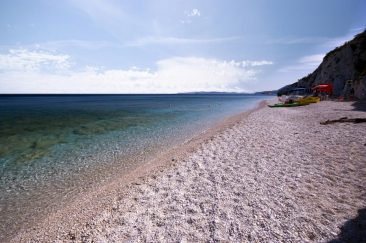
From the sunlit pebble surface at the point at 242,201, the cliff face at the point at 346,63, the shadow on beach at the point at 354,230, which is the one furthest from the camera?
the cliff face at the point at 346,63

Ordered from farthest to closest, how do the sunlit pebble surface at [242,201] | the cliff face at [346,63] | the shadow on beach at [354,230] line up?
the cliff face at [346,63], the sunlit pebble surface at [242,201], the shadow on beach at [354,230]

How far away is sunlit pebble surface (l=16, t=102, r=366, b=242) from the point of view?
192 inches

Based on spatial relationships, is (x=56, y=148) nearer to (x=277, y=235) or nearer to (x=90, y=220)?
(x=90, y=220)

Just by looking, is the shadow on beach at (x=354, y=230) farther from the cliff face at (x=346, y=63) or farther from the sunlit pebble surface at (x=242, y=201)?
the cliff face at (x=346, y=63)

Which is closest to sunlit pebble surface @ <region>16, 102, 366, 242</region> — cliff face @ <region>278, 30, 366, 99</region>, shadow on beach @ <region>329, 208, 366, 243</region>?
shadow on beach @ <region>329, 208, 366, 243</region>

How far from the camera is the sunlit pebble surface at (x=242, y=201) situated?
16.0 ft

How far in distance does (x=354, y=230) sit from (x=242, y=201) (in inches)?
98.9

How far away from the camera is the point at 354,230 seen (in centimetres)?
457

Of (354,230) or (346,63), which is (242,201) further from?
(346,63)

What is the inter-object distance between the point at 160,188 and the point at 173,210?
152cm

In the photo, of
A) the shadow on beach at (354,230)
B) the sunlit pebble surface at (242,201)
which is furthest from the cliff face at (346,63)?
the shadow on beach at (354,230)

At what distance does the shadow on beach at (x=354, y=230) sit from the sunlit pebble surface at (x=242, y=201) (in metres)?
0.13

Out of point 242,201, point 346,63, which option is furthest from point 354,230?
point 346,63

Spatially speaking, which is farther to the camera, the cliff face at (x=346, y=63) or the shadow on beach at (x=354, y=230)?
the cliff face at (x=346, y=63)
